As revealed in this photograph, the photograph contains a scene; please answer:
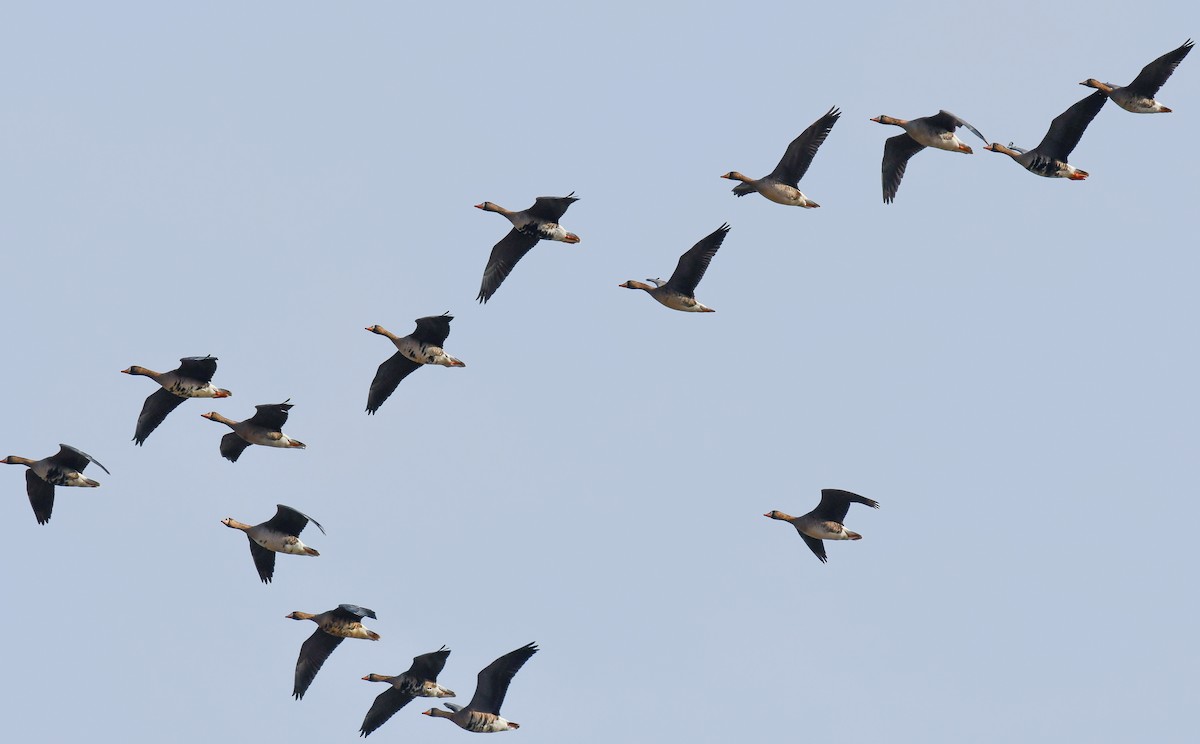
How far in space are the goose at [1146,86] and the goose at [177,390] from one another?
2348 centimetres

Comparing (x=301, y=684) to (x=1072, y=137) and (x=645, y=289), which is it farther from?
(x=1072, y=137)

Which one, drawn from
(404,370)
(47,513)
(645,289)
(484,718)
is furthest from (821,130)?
(47,513)

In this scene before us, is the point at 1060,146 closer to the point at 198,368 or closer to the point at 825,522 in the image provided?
the point at 825,522

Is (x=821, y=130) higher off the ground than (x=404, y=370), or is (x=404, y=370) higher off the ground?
(x=821, y=130)

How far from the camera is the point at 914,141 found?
2248 inches

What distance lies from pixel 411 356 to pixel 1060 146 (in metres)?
17.6

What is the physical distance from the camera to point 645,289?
57.3 m

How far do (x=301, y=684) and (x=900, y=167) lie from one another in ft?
67.5

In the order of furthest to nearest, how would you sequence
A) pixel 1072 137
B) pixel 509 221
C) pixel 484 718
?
1. pixel 509 221
2. pixel 1072 137
3. pixel 484 718

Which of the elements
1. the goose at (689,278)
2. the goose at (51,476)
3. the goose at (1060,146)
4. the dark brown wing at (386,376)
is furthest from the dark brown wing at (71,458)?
the goose at (1060,146)

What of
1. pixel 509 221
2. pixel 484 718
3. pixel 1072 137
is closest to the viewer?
pixel 484 718

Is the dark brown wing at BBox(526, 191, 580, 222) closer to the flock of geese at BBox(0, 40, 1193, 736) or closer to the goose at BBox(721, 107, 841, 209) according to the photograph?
the flock of geese at BBox(0, 40, 1193, 736)

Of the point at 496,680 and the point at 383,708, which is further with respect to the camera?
the point at 383,708

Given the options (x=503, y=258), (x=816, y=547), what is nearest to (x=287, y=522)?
(x=503, y=258)
